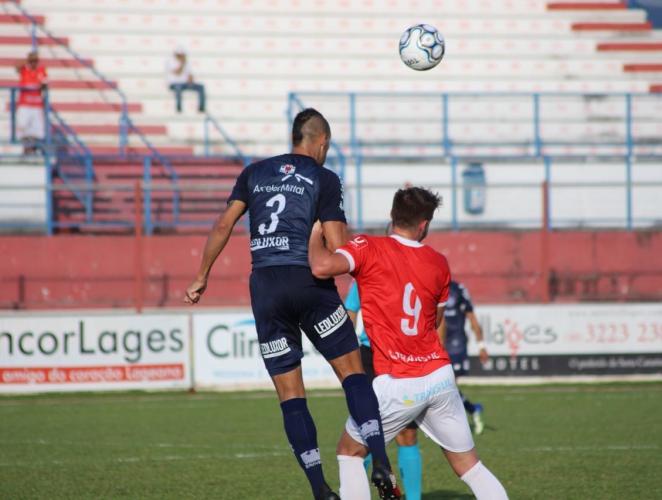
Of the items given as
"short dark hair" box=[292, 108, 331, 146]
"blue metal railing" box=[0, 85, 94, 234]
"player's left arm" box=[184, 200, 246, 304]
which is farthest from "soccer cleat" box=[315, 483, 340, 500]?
"blue metal railing" box=[0, 85, 94, 234]

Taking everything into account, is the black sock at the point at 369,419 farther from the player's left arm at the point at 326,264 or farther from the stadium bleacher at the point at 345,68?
the stadium bleacher at the point at 345,68

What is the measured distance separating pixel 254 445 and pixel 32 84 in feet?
42.7

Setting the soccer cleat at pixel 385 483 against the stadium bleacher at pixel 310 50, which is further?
the stadium bleacher at pixel 310 50

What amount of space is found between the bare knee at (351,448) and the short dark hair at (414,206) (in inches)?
47.5

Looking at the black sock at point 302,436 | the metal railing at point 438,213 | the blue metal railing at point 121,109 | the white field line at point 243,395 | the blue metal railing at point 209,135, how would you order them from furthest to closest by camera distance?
the blue metal railing at point 209,135, the blue metal railing at point 121,109, the metal railing at point 438,213, the white field line at point 243,395, the black sock at point 302,436

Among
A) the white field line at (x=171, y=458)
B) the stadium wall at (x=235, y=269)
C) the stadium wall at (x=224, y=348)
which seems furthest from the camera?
the stadium wall at (x=235, y=269)

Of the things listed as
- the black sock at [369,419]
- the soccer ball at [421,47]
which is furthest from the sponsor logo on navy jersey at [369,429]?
the soccer ball at [421,47]

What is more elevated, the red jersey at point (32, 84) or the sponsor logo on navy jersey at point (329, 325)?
the red jersey at point (32, 84)

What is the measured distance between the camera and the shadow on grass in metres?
8.17

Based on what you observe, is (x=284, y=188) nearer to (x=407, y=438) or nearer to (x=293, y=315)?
(x=293, y=315)

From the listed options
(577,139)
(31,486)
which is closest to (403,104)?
(577,139)

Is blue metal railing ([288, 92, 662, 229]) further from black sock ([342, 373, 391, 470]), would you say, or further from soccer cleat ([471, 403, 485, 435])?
black sock ([342, 373, 391, 470])

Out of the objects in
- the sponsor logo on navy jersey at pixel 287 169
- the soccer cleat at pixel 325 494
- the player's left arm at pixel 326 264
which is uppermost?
the sponsor logo on navy jersey at pixel 287 169

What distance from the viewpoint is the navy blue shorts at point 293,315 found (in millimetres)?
6594
